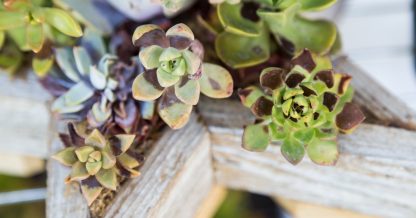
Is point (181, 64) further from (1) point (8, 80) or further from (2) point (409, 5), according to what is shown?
(2) point (409, 5)

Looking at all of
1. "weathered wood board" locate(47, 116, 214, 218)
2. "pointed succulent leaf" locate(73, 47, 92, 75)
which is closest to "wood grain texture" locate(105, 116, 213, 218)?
"weathered wood board" locate(47, 116, 214, 218)

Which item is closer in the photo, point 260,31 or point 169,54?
point 169,54

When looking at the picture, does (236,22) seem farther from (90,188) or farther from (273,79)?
(90,188)

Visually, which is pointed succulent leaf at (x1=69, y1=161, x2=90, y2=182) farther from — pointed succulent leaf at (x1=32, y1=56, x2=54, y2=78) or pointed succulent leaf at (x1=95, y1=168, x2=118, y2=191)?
pointed succulent leaf at (x1=32, y1=56, x2=54, y2=78)

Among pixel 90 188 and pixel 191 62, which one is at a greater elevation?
pixel 191 62

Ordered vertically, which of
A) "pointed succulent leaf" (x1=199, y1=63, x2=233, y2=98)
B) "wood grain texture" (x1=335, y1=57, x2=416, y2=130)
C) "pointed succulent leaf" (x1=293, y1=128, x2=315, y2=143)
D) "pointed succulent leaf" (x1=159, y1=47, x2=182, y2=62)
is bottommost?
"wood grain texture" (x1=335, y1=57, x2=416, y2=130)

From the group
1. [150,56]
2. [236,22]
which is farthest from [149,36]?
[236,22]

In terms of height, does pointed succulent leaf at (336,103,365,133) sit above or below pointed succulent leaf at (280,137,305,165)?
above

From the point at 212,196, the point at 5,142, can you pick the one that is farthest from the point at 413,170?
the point at 5,142
